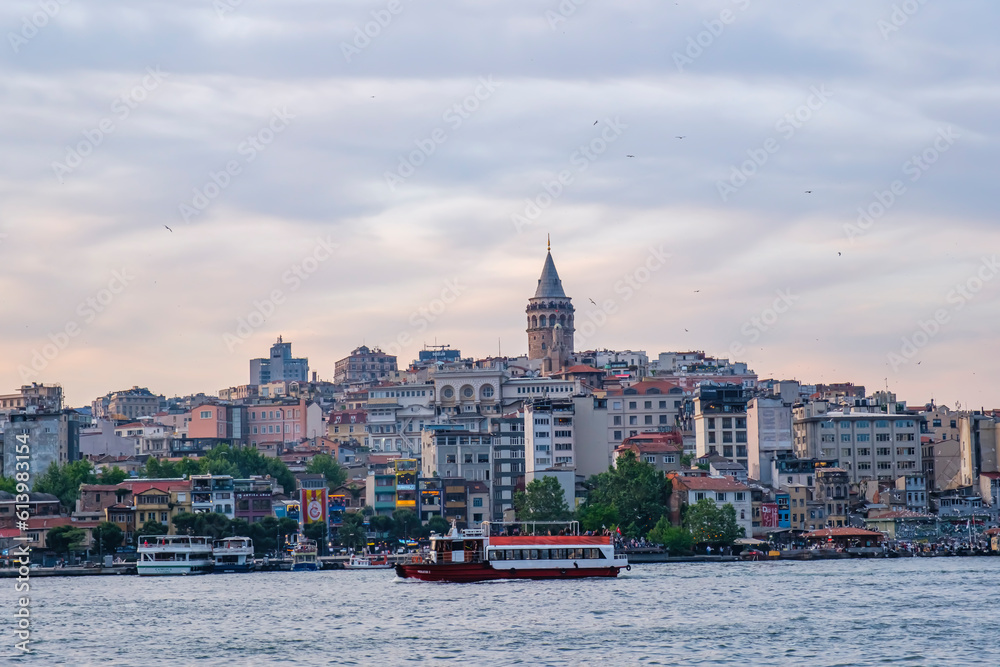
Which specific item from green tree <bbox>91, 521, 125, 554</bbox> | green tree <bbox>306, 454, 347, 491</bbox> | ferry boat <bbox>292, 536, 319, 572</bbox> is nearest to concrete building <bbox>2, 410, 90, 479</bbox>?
green tree <bbox>306, 454, 347, 491</bbox>

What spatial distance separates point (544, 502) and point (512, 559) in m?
29.8

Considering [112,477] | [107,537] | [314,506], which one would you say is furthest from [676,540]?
[112,477]

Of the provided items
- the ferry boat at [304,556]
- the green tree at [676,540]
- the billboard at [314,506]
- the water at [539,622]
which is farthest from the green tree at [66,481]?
the green tree at [676,540]

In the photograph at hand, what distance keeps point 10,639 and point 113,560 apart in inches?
2039

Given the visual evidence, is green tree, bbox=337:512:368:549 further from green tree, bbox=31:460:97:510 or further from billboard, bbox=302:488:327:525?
green tree, bbox=31:460:97:510

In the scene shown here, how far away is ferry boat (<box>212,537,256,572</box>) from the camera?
101375 mm

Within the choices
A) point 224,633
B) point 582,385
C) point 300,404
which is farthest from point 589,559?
point 300,404

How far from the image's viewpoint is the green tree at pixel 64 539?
105 m

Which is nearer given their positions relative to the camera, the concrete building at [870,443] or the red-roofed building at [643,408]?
the concrete building at [870,443]

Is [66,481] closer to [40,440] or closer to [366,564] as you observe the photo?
[40,440]

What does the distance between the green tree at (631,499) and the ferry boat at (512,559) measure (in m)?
25.6

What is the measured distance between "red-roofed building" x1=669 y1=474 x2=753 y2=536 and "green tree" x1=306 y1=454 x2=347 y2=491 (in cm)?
3495

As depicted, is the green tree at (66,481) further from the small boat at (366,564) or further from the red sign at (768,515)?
the red sign at (768,515)

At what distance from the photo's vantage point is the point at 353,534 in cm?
11469
